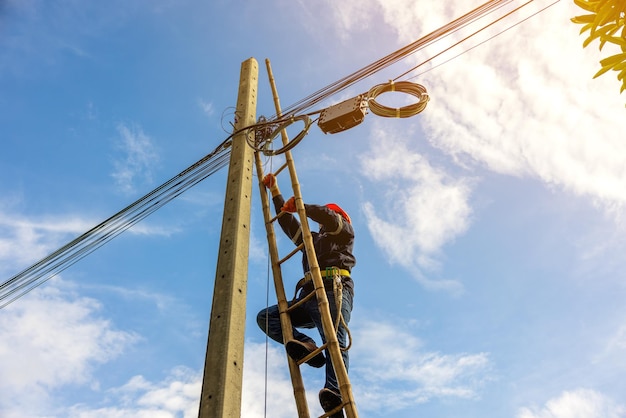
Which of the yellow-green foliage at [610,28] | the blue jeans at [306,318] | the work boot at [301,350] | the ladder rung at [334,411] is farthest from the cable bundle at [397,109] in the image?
the yellow-green foliage at [610,28]

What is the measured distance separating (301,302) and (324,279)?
407mm

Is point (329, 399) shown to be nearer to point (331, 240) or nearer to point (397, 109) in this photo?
point (331, 240)

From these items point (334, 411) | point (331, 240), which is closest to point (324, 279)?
point (331, 240)

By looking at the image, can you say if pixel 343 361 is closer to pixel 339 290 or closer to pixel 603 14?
pixel 339 290

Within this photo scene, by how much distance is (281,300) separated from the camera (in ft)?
14.9

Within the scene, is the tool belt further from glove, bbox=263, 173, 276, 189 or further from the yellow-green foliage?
the yellow-green foliage

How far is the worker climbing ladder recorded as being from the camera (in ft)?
12.2

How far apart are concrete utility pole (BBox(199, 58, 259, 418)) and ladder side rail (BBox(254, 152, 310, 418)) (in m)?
0.31

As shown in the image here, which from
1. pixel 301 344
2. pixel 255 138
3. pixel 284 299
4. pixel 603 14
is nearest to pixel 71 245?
pixel 255 138

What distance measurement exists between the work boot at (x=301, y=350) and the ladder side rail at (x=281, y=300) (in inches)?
2.9

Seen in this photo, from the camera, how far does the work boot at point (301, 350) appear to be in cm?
405

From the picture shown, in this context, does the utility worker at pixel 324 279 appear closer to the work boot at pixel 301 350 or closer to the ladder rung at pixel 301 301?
the work boot at pixel 301 350

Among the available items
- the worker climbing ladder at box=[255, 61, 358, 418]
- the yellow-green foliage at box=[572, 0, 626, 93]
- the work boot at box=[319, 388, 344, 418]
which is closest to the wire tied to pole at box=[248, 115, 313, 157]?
the worker climbing ladder at box=[255, 61, 358, 418]

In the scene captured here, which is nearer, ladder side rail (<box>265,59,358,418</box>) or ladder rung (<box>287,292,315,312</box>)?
ladder side rail (<box>265,59,358,418</box>)
